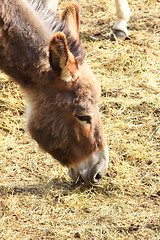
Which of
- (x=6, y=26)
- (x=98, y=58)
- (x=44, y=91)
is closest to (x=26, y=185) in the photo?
(x=44, y=91)

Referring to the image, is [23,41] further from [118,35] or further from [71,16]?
[118,35]

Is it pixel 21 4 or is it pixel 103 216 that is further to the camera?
pixel 103 216

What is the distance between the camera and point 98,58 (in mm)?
→ 6602

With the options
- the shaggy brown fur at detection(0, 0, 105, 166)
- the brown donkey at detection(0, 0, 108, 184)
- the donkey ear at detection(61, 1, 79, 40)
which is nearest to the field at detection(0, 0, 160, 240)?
the brown donkey at detection(0, 0, 108, 184)

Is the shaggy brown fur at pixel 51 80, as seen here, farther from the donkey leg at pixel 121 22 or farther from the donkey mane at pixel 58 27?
the donkey leg at pixel 121 22

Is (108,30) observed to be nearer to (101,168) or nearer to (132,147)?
(132,147)

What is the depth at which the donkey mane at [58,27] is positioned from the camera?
343 centimetres

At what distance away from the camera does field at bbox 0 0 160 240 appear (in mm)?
3574

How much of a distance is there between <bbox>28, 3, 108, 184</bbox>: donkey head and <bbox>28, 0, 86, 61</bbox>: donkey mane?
0.05 metres

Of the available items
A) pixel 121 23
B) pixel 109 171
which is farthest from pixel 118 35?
pixel 109 171

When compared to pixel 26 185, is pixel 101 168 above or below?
above

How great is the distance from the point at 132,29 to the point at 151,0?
147 cm

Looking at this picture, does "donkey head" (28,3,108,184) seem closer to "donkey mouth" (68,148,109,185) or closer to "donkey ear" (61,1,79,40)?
"donkey mouth" (68,148,109,185)

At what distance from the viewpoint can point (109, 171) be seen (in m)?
4.37
